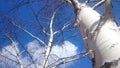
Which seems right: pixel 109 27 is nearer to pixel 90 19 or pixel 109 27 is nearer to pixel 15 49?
pixel 90 19

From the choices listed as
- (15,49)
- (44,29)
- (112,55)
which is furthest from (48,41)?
(112,55)

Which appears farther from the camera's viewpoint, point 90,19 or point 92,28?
point 90,19

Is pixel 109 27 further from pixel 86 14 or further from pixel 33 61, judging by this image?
pixel 33 61

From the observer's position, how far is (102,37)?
5.28 ft

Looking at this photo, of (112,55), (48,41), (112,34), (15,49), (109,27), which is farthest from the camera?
(15,49)

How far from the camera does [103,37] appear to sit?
1.60 m

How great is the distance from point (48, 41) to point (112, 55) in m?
3.44

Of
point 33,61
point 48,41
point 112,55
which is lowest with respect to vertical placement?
point 33,61

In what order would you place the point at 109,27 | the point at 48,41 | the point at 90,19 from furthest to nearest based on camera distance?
the point at 48,41 < the point at 90,19 < the point at 109,27

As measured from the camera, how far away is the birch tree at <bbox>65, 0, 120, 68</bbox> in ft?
4.64

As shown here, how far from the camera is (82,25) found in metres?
2.07

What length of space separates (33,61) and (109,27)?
3.27 m

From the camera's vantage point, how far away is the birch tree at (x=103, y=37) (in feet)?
4.64

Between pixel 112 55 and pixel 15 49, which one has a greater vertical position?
pixel 112 55
